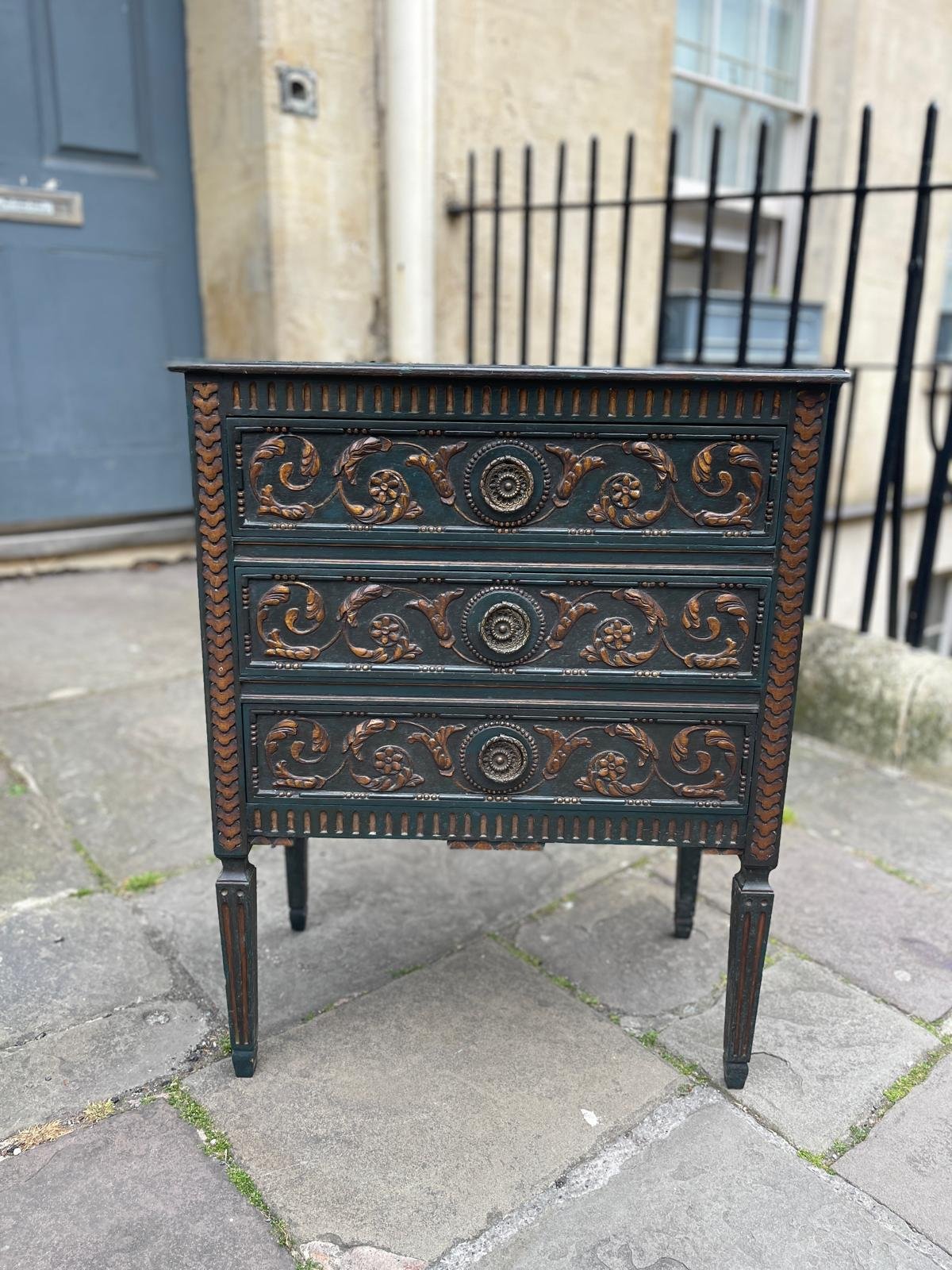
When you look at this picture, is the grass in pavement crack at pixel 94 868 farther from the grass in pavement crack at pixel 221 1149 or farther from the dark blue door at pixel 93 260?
the dark blue door at pixel 93 260

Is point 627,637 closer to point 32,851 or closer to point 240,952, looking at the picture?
point 240,952

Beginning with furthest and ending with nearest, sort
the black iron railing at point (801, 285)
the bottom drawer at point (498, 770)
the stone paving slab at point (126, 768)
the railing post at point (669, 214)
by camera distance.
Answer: the railing post at point (669, 214) < the black iron railing at point (801, 285) < the stone paving slab at point (126, 768) < the bottom drawer at point (498, 770)

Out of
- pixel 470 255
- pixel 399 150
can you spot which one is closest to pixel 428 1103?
pixel 470 255

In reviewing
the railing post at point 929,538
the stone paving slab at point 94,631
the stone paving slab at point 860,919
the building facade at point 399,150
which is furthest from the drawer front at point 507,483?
the building facade at point 399,150

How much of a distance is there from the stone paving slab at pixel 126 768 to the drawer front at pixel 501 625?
1144 millimetres

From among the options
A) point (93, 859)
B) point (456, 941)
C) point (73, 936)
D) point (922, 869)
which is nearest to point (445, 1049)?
point (456, 941)

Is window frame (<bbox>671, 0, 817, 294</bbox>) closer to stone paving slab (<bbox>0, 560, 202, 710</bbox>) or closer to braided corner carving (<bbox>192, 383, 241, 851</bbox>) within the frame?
stone paving slab (<bbox>0, 560, 202, 710</bbox>)

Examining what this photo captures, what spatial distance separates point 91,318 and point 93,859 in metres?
2.86

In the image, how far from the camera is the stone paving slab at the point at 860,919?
1.96 metres

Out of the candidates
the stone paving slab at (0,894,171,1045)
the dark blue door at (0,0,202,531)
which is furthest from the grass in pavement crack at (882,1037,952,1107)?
the dark blue door at (0,0,202,531)

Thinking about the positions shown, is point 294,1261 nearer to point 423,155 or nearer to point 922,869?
point 922,869

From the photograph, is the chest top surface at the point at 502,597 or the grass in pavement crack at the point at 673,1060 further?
the grass in pavement crack at the point at 673,1060

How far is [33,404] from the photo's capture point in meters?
4.14

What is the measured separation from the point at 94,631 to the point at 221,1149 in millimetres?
2695
